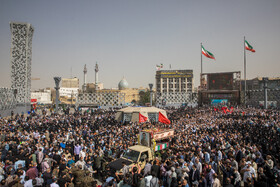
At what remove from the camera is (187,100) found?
74875 millimetres

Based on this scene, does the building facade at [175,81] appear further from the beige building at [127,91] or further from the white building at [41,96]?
the white building at [41,96]

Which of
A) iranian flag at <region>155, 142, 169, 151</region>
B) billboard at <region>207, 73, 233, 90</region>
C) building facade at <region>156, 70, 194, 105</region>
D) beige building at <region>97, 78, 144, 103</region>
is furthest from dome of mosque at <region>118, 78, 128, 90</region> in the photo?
iranian flag at <region>155, 142, 169, 151</region>

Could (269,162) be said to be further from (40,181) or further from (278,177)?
(40,181)

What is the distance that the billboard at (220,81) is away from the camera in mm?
54781

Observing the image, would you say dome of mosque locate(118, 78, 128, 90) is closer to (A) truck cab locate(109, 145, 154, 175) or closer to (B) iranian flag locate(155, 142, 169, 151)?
(B) iranian flag locate(155, 142, 169, 151)

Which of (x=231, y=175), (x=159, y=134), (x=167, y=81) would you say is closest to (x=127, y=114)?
(x=159, y=134)

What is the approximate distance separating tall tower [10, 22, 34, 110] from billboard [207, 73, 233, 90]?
5021 centimetres

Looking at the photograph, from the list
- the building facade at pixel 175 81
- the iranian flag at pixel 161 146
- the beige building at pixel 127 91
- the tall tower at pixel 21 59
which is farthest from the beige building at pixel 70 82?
the iranian flag at pixel 161 146

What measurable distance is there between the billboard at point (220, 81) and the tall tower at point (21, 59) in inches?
1977

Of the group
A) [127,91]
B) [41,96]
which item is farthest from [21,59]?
[41,96]

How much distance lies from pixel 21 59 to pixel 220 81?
5409cm

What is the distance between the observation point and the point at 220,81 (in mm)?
56000

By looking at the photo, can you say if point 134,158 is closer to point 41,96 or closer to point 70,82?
point 41,96

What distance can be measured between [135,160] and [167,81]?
8119 cm
